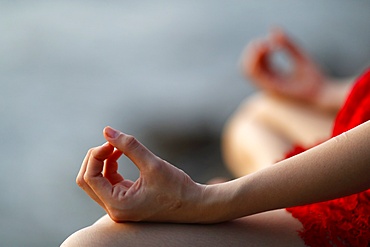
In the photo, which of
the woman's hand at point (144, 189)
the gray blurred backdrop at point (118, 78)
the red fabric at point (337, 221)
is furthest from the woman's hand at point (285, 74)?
the woman's hand at point (144, 189)

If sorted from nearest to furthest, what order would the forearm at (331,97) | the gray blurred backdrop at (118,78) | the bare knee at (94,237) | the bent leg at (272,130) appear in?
1. the bare knee at (94,237)
2. the bent leg at (272,130)
3. the forearm at (331,97)
4. the gray blurred backdrop at (118,78)

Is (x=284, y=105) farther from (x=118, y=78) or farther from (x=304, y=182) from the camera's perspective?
(x=118, y=78)

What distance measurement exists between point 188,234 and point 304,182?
151mm

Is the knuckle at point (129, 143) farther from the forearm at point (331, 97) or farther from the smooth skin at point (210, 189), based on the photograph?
the forearm at point (331, 97)

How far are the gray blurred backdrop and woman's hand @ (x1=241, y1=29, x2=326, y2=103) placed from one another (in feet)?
1.72

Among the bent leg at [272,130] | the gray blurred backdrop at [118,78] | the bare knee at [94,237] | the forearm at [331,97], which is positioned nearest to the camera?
the bare knee at [94,237]

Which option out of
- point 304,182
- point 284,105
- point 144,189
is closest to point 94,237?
point 144,189

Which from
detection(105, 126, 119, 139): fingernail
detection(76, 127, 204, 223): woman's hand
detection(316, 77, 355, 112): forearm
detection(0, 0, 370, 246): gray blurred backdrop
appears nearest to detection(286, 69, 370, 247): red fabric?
detection(76, 127, 204, 223): woman's hand

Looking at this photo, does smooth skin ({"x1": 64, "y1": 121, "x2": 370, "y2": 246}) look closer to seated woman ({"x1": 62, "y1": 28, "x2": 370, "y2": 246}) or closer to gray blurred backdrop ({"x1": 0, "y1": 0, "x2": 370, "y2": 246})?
seated woman ({"x1": 62, "y1": 28, "x2": 370, "y2": 246})

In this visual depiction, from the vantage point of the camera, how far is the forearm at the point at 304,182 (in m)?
0.82

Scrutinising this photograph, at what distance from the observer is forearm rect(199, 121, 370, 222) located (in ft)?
2.68

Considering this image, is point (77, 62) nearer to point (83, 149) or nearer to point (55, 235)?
point (83, 149)

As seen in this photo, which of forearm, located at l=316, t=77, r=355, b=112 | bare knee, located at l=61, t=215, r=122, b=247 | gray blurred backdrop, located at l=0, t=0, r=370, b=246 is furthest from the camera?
gray blurred backdrop, located at l=0, t=0, r=370, b=246

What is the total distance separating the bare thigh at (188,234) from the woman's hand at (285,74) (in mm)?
1057
